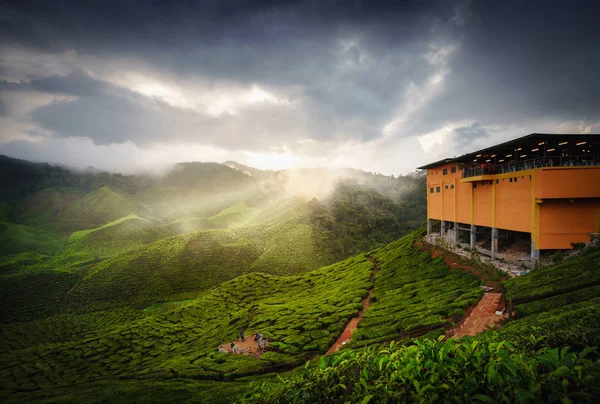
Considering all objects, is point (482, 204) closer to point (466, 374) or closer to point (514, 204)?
point (514, 204)

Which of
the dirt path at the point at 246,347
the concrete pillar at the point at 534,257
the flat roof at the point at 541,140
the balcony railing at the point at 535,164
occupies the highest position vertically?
the flat roof at the point at 541,140

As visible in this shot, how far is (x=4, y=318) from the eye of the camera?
44812mm

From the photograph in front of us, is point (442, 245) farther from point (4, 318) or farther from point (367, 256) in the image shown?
point (4, 318)

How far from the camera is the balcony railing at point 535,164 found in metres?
18.6

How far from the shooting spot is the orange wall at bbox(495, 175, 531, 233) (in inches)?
784

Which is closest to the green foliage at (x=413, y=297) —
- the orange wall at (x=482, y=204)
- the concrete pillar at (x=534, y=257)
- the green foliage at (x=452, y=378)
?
the concrete pillar at (x=534, y=257)

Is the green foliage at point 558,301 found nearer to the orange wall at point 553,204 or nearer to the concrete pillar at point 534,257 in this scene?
the concrete pillar at point 534,257

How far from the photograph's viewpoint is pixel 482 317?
45.9 ft

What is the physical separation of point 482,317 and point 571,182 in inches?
498

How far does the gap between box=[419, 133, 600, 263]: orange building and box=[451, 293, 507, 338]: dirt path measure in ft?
23.1

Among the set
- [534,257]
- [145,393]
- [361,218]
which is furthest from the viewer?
[361,218]

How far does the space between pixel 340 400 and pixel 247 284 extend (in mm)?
46286

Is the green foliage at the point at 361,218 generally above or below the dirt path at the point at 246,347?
above

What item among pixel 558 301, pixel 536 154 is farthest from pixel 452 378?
pixel 536 154
